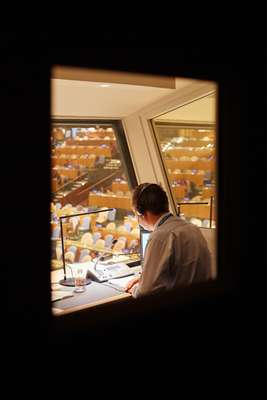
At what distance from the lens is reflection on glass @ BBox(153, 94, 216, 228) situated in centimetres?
410

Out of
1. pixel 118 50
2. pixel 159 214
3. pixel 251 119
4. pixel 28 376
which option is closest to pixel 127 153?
pixel 159 214

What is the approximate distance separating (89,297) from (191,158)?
82.9 inches

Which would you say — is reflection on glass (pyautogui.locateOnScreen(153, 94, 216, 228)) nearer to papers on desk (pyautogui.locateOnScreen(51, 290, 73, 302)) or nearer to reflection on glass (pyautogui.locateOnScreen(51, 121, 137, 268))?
reflection on glass (pyautogui.locateOnScreen(51, 121, 137, 268))

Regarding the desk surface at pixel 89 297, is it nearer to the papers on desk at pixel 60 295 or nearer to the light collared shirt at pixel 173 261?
the papers on desk at pixel 60 295

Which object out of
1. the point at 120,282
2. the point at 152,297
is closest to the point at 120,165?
the point at 120,282

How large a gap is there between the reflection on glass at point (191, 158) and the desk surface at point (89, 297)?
137 centimetres

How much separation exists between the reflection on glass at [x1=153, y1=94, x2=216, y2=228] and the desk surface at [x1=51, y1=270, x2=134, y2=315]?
4.51 ft

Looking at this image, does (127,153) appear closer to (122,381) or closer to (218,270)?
(218,270)

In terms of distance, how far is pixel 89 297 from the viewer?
9.43ft

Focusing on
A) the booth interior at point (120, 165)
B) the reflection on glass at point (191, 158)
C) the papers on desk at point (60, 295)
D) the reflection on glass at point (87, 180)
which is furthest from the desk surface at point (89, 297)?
the reflection on glass at point (191, 158)

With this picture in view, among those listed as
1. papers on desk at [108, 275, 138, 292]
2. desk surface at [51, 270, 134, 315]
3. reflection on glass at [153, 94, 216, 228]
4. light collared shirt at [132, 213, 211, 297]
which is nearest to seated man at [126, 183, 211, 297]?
light collared shirt at [132, 213, 211, 297]

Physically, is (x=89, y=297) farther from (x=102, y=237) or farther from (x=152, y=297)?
(x=152, y=297)

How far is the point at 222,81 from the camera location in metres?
1.66

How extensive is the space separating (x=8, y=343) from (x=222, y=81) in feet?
3.98
